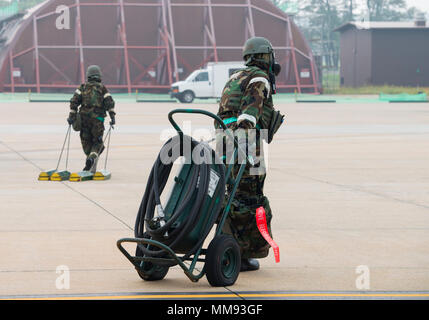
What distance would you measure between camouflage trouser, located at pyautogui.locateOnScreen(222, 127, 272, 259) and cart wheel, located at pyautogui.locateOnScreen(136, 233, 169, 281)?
69 centimetres

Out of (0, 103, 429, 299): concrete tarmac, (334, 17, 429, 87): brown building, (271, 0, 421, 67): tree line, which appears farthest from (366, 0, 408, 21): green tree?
(0, 103, 429, 299): concrete tarmac

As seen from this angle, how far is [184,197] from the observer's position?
613 cm

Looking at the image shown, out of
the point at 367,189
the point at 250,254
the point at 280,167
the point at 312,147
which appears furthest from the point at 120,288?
the point at 312,147

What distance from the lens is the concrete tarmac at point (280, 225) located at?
6266 mm

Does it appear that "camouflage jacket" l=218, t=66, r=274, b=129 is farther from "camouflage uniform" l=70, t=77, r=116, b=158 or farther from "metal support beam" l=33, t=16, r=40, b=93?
"metal support beam" l=33, t=16, r=40, b=93

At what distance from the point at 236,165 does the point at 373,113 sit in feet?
97.3

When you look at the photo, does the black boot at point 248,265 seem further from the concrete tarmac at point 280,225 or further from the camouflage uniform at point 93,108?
the camouflage uniform at point 93,108

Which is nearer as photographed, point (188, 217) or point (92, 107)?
point (188, 217)

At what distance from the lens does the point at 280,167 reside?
1515 cm

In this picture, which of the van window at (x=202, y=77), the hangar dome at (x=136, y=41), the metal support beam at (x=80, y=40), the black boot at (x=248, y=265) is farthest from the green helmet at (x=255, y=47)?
the metal support beam at (x=80, y=40)

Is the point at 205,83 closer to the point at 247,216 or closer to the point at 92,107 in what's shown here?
the point at 92,107

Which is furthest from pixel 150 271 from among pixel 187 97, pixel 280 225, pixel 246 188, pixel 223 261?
pixel 187 97

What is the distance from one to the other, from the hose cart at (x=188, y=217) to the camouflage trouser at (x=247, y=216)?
1.02 feet

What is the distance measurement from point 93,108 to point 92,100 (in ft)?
0.47
